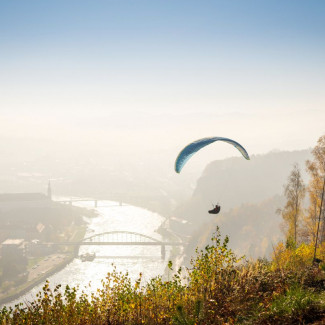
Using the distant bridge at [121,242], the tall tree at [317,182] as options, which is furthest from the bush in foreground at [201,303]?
the distant bridge at [121,242]

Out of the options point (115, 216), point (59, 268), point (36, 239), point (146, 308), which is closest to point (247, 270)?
point (146, 308)

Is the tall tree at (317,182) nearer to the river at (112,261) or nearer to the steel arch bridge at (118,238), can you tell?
the river at (112,261)

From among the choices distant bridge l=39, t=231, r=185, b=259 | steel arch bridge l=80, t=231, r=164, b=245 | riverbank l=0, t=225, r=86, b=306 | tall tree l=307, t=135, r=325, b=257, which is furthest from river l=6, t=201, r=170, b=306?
tall tree l=307, t=135, r=325, b=257

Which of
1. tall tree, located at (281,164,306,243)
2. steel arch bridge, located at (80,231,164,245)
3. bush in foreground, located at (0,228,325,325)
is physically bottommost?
steel arch bridge, located at (80,231,164,245)

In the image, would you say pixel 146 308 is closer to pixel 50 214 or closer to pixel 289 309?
pixel 289 309

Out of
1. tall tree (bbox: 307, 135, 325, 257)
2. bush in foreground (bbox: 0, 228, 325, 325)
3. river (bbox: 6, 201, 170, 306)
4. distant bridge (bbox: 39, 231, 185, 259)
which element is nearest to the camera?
bush in foreground (bbox: 0, 228, 325, 325)

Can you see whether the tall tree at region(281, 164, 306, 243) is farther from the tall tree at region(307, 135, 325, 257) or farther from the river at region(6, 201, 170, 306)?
the river at region(6, 201, 170, 306)

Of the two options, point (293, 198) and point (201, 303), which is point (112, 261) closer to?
point (293, 198)

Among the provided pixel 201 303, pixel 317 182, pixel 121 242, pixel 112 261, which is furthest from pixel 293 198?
pixel 121 242

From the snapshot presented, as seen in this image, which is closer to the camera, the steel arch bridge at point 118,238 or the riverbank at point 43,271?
the riverbank at point 43,271
